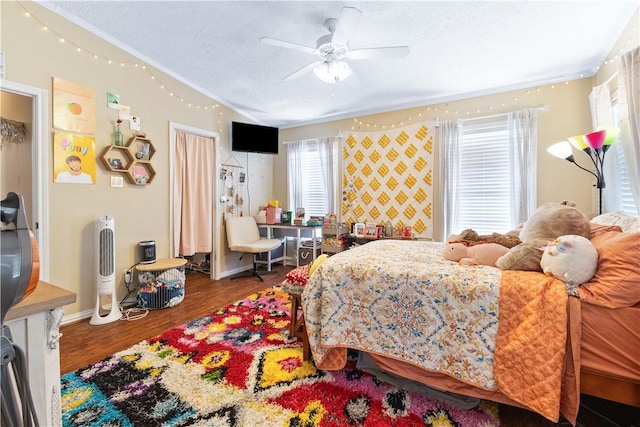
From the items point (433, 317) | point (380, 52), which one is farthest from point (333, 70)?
point (433, 317)

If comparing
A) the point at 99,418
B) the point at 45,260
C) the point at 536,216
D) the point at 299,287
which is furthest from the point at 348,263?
the point at 45,260

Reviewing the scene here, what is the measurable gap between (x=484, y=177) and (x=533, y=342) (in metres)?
2.71

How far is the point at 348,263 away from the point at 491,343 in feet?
2.72

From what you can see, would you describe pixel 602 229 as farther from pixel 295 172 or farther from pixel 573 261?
pixel 295 172

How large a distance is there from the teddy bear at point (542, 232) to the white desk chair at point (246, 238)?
309 centimetres

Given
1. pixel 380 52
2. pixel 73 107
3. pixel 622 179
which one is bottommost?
pixel 622 179

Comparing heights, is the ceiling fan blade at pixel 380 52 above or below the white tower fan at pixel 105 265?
above

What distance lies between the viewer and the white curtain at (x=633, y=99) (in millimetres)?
1722

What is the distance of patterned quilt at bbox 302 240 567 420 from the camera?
4.18ft

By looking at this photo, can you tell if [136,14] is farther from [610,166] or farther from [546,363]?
[610,166]

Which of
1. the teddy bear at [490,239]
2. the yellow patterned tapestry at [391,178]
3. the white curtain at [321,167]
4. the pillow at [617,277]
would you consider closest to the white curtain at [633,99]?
the teddy bear at [490,239]

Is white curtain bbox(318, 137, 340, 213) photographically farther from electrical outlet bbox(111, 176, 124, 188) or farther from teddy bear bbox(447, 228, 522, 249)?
electrical outlet bbox(111, 176, 124, 188)

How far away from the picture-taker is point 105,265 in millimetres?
2699

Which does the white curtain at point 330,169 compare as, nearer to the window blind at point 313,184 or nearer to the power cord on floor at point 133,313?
the window blind at point 313,184
